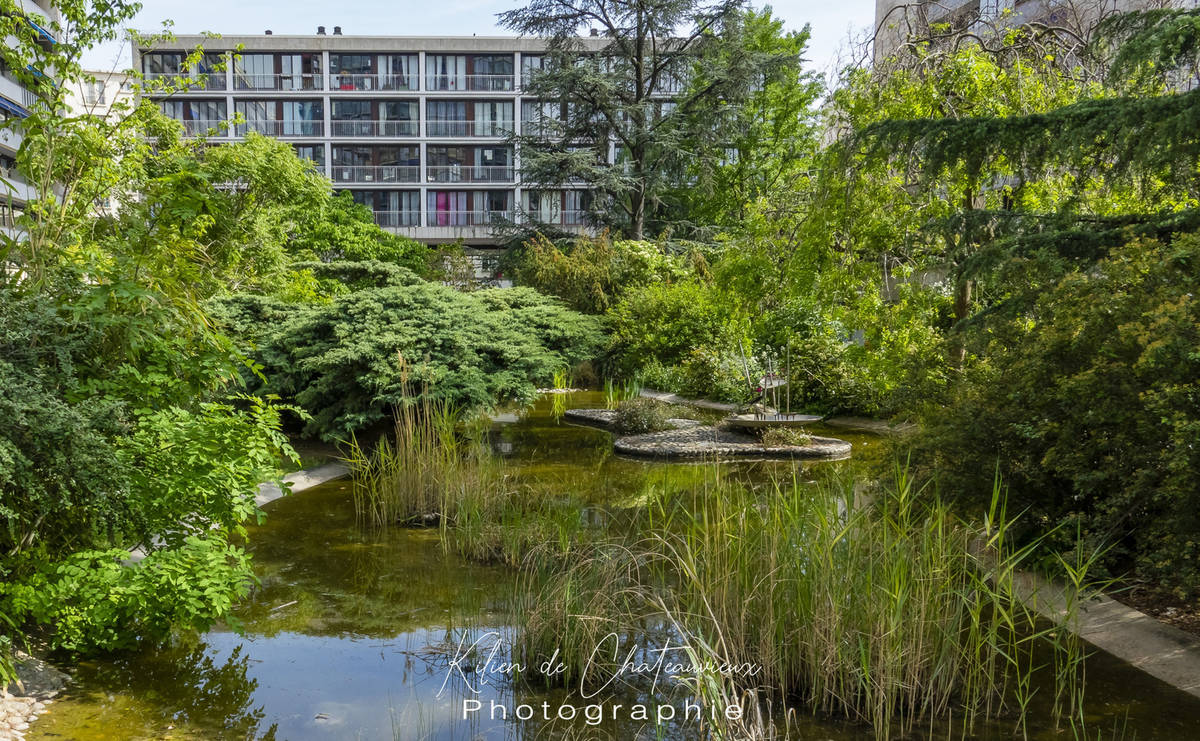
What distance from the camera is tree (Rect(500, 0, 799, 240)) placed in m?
23.8

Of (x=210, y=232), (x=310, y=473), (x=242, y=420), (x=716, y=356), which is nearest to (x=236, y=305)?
(x=310, y=473)

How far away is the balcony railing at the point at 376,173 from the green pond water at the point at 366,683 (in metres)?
35.2

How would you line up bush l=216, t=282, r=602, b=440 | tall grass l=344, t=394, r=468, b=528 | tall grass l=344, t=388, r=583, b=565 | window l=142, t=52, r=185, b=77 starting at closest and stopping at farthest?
tall grass l=344, t=388, r=583, b=565
tall grass l=344, t=394, r=468, b=528
bush l=216, t=282, r=602, b=440
window l=142, t=52, r=185, b=77

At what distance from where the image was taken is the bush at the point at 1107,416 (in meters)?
4.17

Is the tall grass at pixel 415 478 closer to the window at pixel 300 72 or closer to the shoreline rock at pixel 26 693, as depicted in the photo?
the shoreline rock at pixel 26 693

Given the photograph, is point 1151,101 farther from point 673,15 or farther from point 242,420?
point 673,15

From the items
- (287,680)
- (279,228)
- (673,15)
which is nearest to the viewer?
(287,680)

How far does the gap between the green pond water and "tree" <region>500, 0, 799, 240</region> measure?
1926 cm

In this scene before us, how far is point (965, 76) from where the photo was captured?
364 inches

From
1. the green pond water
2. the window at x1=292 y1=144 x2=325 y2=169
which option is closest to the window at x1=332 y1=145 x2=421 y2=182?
the window at x1=292 y1=144 x2=325 y2=169

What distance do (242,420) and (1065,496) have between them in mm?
4826

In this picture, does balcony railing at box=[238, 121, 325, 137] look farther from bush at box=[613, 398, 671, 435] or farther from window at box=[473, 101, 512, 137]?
bush at box=[613, 398, 671, 435]

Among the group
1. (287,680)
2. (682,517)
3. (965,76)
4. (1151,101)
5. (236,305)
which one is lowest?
(287,680)

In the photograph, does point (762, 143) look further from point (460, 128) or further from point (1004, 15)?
point (1004, 15)
